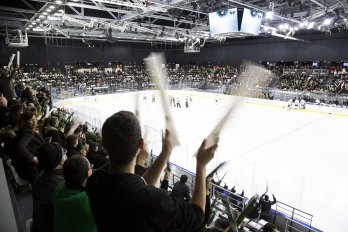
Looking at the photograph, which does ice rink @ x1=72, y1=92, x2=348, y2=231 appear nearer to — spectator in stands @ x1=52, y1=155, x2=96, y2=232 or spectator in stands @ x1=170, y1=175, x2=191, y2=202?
spectator in stands @ x1=52, y1=155, x2=96, y2=232

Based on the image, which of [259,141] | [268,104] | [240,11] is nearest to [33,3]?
[240,11]

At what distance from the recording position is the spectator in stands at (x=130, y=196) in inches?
40.3

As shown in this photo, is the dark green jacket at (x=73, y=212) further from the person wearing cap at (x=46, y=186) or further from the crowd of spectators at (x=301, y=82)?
the crowd of spectators at (x=301, y=82)

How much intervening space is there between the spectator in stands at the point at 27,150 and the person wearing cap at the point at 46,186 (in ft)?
3.64

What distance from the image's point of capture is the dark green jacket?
5.17ft

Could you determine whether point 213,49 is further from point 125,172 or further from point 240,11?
point 125,172

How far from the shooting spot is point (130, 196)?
3.40ft

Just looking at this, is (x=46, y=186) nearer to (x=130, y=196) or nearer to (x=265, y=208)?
(x=130, y=196)

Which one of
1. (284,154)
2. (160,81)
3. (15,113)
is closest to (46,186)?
(160,81)

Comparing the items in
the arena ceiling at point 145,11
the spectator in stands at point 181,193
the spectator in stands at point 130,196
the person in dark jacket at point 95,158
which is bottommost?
the spectator in stands at point 181,193

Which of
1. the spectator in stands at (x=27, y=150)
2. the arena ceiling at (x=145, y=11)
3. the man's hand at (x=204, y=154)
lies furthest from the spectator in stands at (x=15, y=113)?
the arena ceiling at (x=145, y=11)

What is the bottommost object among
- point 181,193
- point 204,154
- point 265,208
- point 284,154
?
point 284,154

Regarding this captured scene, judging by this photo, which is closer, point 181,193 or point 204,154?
point 204,154

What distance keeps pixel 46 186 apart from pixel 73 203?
65 cm
